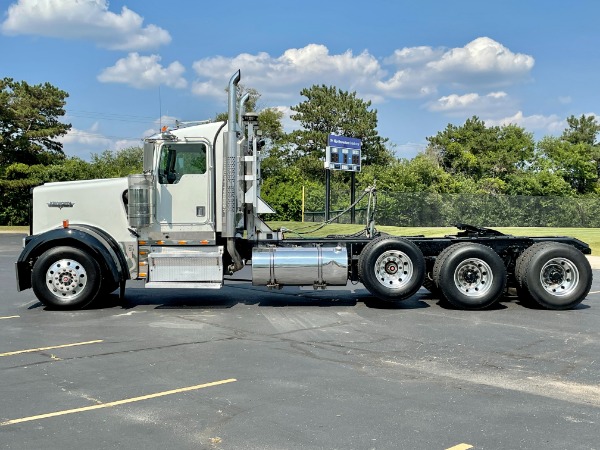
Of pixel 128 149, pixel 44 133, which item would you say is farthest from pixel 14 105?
pixel 128 149

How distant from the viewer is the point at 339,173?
61.0 metres

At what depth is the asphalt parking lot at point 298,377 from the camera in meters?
5.35

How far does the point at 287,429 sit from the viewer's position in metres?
5.45

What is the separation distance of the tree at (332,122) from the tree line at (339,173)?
0.09 m

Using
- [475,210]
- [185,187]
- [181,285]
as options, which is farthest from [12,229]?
[181,285]

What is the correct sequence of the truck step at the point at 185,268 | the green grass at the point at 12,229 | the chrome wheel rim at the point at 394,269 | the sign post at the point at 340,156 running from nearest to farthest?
the truck step at the point at 185,268
the chrome wheel rim at the point at 394,269
the sign post at the point at 340,156
the green grass at the point at 12,229

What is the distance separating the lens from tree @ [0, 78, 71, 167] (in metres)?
48.2

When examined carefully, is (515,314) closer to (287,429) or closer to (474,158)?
(287,429)

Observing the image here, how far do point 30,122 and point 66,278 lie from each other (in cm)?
4298

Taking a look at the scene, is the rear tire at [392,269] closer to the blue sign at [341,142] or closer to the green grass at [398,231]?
the green grass at [398,231]

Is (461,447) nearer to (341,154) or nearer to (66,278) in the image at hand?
(66,278)

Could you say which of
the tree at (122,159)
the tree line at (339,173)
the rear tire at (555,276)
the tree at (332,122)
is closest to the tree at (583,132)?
the tree line at (339,173)

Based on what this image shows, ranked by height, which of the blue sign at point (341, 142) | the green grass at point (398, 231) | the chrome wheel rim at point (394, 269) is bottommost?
the chrome wheel rim at point (394, 269)

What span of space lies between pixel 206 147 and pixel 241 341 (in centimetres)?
399
